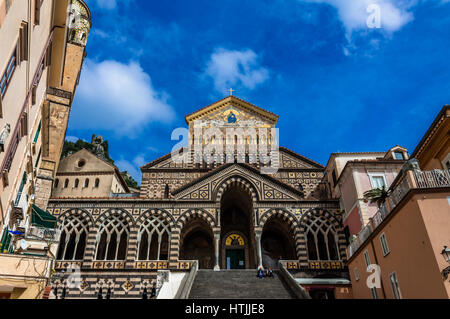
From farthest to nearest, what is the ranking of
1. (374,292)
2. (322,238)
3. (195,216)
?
1. (322,238)
2. (195,216)
3. (374,292)

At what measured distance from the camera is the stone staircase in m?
17.6

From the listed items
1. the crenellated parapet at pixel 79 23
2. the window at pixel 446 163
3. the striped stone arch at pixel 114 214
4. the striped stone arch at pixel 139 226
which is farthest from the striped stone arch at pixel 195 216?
the crenellated parapet at pixel 79 23

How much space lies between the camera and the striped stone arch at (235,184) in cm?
2686

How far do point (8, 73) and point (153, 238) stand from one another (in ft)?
63.0

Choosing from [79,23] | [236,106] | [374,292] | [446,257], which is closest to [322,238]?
[374,292]

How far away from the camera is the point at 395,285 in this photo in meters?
14.9

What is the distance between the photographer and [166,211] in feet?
86.5

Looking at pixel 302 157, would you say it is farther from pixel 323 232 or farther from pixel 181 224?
pixel 181 224

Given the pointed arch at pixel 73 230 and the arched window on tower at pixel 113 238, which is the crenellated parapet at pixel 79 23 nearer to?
the pointed arch at pixel 73 230

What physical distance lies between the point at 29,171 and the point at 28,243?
13.0ft

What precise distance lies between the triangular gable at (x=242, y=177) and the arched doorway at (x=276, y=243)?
78.4 inches

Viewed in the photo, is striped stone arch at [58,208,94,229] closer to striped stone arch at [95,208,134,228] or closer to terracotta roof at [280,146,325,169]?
striped stone arch at [95,208,134,228]

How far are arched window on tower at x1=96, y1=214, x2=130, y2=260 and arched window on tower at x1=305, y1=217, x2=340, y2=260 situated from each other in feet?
45.8
